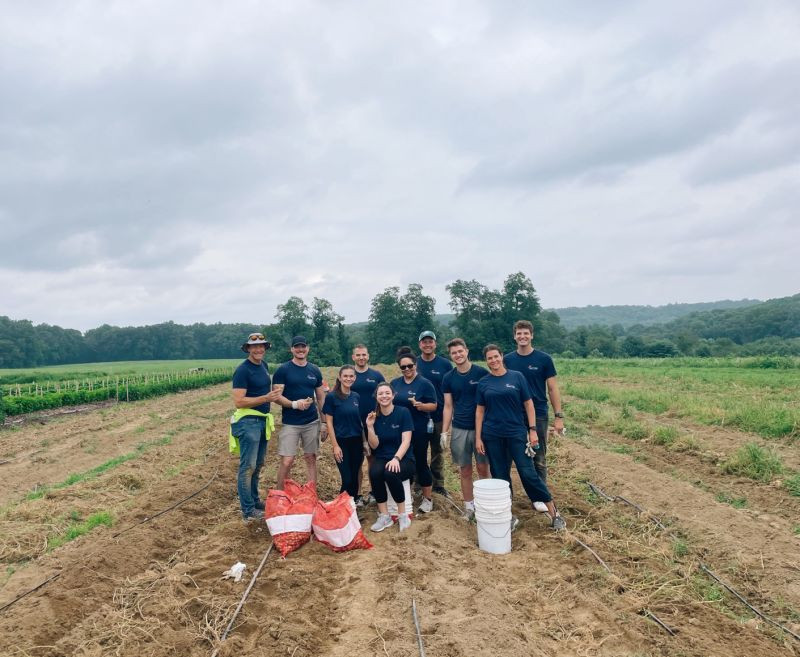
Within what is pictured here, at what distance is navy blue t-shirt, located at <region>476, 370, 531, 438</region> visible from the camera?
4945mm

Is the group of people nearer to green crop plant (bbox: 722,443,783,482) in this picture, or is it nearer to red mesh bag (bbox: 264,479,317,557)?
red mesh bag (bbox: 264,479,317,557)

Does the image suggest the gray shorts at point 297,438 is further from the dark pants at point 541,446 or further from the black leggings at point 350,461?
the dark pants at point 541,446

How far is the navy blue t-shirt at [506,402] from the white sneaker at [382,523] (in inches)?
55.3

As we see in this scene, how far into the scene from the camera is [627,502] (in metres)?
6.01

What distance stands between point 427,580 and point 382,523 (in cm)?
119

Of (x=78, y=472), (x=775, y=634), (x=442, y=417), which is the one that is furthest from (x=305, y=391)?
(x=78, y=472)

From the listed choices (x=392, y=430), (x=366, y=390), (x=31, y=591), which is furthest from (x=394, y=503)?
(x=31, y=591)

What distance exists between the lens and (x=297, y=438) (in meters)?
5.78

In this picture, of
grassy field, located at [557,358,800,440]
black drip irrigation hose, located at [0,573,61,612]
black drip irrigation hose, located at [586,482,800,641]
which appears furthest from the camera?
grassy field, located at [557,358,800,440]

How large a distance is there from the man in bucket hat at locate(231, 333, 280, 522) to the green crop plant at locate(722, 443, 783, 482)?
6538 millimetres

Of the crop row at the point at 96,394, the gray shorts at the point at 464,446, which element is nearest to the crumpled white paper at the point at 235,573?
the gray shorts at the point at 464,446

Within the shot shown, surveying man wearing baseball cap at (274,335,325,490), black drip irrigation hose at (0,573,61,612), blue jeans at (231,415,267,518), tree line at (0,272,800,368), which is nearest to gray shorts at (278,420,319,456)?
man wearing baseball cap at (274,335,325,490)

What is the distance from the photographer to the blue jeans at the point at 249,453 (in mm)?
5430

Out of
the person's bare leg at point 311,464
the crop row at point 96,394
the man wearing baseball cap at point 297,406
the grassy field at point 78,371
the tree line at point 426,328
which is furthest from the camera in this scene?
the tree line at point 426,328
